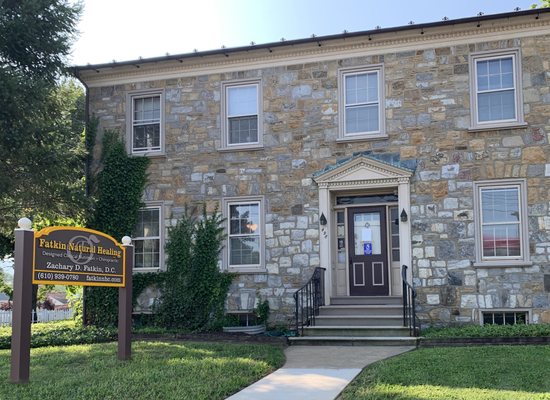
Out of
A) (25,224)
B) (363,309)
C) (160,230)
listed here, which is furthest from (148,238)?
(25,224)

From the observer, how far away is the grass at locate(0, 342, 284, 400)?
23.5ft

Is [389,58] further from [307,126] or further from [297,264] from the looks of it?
[297,264]

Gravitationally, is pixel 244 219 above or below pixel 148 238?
above

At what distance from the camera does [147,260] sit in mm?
14641

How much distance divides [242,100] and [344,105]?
7.66ft

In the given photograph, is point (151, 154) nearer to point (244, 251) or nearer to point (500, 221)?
point (244, 251)

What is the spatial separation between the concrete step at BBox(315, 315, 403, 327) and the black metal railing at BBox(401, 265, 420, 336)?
26cm

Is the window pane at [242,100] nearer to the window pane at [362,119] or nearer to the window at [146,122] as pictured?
the window at [146,122]

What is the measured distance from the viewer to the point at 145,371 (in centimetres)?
830

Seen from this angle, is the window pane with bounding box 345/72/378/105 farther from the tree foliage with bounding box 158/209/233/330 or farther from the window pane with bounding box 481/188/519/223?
the tree foliage with bounding box 158/209/233/330

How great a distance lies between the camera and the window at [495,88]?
41.9ft

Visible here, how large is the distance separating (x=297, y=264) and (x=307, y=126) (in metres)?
2.95

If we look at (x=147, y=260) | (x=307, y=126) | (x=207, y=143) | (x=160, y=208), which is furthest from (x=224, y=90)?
(x=147, y=260)

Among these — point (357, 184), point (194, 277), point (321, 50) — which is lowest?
point (194, 277)
